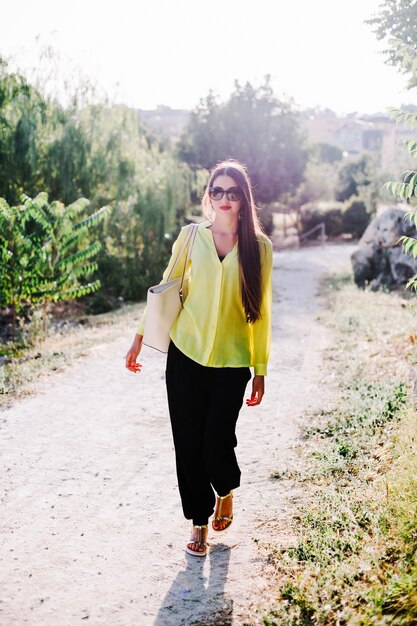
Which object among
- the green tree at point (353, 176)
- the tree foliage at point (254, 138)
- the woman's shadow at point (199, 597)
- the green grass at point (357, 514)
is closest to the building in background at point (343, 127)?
the green tree at point (353, 176)

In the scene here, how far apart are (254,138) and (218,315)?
27616 mm

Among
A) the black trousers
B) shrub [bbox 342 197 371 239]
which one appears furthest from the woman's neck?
shrub [bbox 342 197 371 239]

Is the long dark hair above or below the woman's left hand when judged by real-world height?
above

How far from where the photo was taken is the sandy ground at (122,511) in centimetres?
335

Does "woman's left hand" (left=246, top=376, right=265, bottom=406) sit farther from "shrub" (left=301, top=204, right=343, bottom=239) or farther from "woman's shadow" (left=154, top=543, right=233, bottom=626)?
"shrub" (left=301, top=204, right=343, bottom=239)

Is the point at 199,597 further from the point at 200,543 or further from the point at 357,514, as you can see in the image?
the point at 357,514

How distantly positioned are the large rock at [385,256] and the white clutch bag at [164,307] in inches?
437

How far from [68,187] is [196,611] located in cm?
1392

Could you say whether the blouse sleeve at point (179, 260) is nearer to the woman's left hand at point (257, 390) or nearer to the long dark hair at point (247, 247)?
the long dark hair at point (247, 247)

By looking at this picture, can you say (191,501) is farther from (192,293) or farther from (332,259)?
(332,259)

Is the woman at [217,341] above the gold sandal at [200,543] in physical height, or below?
above

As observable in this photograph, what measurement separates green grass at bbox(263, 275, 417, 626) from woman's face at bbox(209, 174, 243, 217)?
6.39 feet

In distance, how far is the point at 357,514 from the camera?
13.0 feet

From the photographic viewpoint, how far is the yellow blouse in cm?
372
